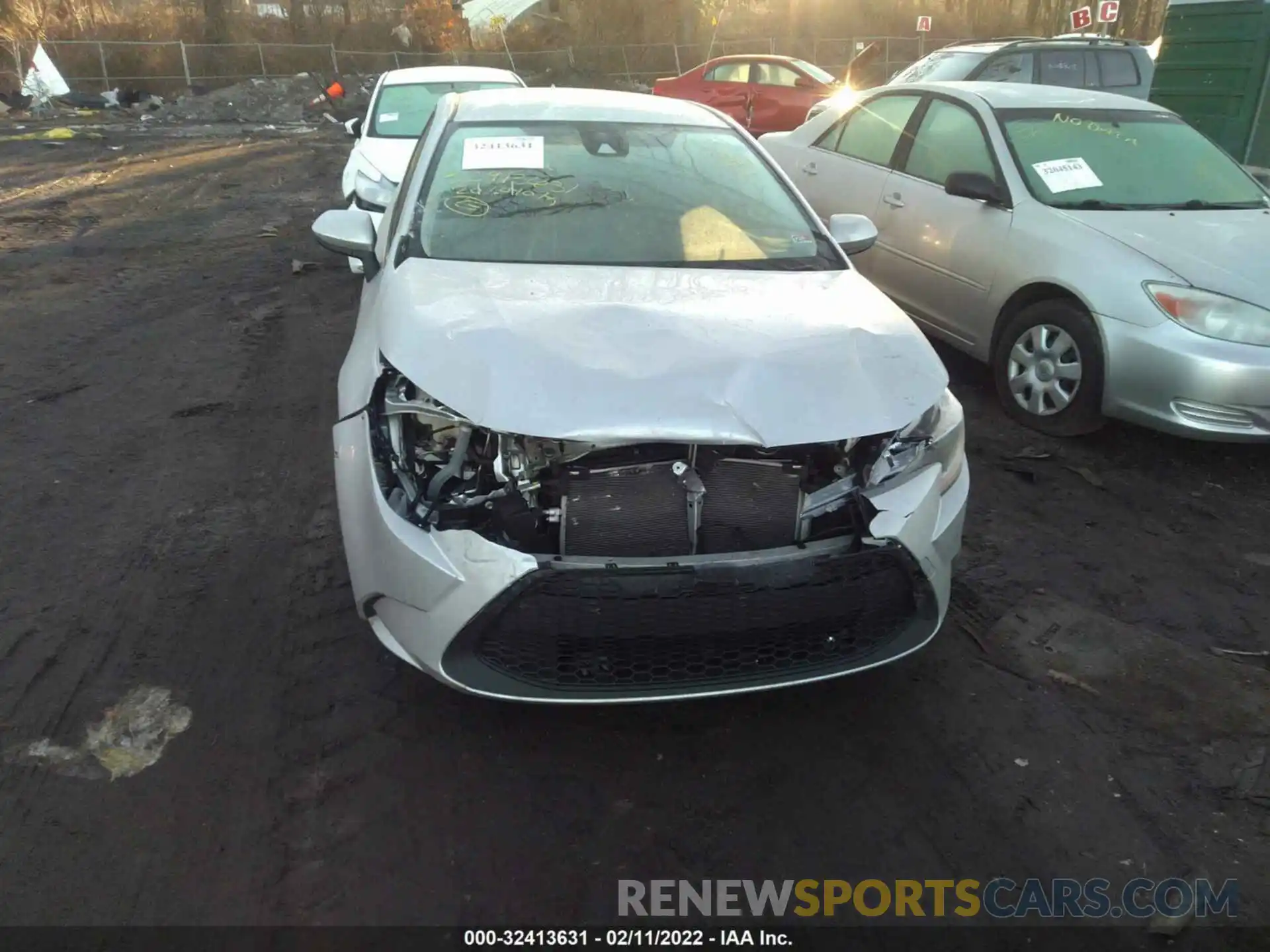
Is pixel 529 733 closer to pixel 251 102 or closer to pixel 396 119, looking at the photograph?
pixel 396 119

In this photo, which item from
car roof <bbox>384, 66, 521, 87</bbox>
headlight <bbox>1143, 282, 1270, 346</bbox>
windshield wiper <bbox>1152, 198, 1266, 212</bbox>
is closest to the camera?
headlight <bbox>1143, 282, 1270, 346</bbox>

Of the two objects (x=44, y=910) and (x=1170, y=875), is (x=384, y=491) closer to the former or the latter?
(x=44, y=910)

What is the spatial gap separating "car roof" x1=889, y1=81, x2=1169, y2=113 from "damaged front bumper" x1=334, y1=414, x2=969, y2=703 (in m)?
3.92

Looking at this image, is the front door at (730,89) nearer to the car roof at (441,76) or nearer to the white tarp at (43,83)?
the car roof at (441,76)

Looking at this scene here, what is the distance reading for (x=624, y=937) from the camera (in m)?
2.21

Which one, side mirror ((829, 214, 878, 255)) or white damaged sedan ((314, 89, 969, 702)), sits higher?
side mirror ((829, 214, 878, 255))

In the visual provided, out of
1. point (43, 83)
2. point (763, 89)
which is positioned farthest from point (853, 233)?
point (43, 83)

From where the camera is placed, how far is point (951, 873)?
238 cm

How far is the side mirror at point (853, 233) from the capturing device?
3.99 m

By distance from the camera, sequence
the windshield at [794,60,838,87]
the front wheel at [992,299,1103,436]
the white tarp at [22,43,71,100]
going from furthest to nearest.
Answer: the white tarp at [22,43,71,100]
the windshield at [794,60,838,87]
the front wheel at [992,299,1103,436]

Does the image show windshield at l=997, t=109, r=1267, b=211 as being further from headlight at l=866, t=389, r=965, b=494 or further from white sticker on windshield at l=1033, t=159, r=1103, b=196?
headlight at l=866, t=389, r=965, b=494

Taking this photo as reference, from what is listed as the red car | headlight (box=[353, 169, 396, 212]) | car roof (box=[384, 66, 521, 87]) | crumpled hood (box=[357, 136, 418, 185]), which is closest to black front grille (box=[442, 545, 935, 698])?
headlight (box=[353, 169, 396, 212])

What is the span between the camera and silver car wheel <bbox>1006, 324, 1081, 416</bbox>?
466cm

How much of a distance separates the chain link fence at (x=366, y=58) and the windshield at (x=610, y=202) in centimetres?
2022
